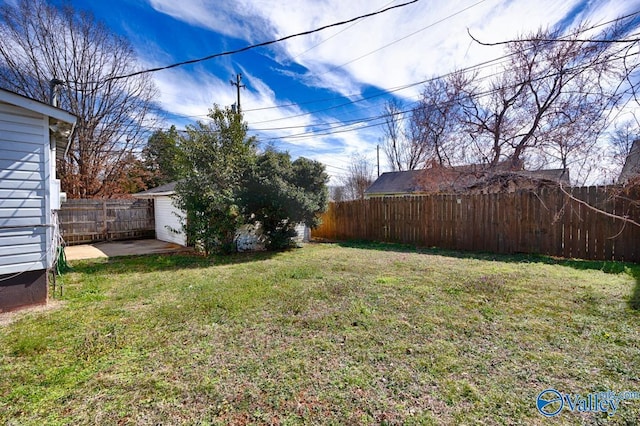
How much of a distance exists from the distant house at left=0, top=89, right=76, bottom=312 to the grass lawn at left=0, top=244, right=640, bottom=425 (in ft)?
1.73

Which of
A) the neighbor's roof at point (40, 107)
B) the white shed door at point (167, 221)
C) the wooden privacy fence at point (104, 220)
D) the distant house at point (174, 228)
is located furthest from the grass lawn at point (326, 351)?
the wooden privacy fence at point (104, 220)

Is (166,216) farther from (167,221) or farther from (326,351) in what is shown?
(326,351)

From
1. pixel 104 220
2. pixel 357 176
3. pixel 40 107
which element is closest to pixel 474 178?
pixel 40 107

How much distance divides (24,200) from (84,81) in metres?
15.3

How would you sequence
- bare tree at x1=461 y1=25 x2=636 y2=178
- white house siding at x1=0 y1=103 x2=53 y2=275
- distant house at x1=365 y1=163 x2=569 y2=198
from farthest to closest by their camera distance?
bare tree at x1=461 y1=25 x2=636 y2=178, distant house at x1=365 y1=163 x2=569 y2=198, white house siding at x1=0 y1=103 x2=53 y2=275

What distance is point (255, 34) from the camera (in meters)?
6.62

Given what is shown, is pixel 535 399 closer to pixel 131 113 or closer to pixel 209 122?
pixel 209 122

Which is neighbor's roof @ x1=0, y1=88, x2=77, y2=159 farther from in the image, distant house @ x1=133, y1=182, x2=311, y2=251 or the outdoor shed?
the outdoor shed

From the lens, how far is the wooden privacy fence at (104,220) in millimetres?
11023

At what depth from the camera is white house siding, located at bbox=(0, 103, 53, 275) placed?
368 centimetres

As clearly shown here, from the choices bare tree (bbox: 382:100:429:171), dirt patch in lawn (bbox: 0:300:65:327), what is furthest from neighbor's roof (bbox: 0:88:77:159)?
bare tree (bbox: 382:100:429:171)

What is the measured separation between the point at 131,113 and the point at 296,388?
19.2 metres

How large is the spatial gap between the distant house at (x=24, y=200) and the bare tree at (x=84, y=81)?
11.4 m

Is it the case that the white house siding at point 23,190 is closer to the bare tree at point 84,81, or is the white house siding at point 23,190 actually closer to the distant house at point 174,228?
the distant house at point 174,228
